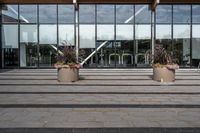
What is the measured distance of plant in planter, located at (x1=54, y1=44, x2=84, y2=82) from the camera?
18.0 metres

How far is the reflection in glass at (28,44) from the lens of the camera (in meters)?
28.7

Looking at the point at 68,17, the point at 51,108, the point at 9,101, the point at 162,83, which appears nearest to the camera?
the point at 51,108

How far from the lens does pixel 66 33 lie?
2864cm

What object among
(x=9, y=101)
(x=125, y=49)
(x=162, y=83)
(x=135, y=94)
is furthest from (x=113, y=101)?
(x=125, y=49)

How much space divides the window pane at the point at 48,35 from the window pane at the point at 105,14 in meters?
3.30

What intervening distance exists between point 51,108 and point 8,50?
63.8 feet

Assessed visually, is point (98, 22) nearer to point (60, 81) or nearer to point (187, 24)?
point (187, 24)

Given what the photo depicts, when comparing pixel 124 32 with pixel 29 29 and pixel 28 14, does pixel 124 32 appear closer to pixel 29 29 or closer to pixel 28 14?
pixel 29 29

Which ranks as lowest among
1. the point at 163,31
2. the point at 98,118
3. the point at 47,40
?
the point at 98,118

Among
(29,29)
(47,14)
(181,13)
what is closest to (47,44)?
(29,29)

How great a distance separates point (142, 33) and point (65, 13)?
5.72 metres

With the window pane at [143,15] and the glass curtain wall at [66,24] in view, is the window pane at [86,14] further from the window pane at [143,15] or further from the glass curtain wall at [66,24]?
the window pane at [143,15]

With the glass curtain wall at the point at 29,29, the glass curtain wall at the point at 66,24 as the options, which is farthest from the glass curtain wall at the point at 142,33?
the glass curtain wall at the point at 29,29

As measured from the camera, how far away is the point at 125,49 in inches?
1139
